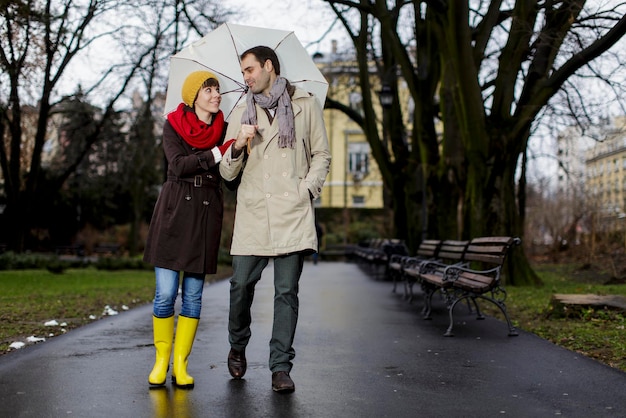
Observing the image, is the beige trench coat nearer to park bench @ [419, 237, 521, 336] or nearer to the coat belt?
the coat belt

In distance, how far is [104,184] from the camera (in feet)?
130

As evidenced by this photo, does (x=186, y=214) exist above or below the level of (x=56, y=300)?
above

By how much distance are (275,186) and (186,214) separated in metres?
0.57

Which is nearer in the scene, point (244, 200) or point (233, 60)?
point (244, 200)

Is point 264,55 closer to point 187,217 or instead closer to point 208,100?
point 208,100

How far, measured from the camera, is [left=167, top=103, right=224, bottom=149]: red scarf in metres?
5.18

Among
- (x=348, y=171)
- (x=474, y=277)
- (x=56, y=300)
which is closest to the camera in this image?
(x=474, y=277)

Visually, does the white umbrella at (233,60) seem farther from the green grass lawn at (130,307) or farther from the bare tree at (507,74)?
the bare tree at (507,74)

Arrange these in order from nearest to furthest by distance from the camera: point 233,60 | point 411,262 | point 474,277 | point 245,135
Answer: point 245,135 < point 233,60 < point 474,277 < point 411,262

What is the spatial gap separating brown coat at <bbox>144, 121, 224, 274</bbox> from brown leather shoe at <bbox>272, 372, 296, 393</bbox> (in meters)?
0.76

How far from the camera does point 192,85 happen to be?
17.3ft

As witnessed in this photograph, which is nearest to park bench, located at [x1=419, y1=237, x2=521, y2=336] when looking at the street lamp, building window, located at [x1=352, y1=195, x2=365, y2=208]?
the street lamp

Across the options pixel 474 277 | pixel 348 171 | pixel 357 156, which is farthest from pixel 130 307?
pixel 357 156

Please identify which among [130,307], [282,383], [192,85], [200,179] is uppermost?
[192,85]
